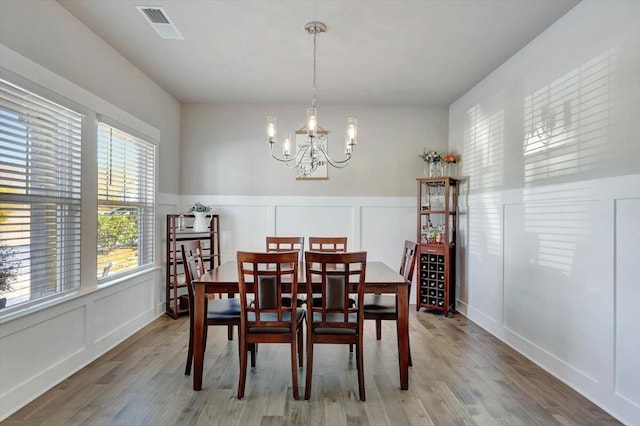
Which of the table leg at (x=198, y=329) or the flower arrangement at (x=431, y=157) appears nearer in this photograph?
the table leg at (x=198, y=329)

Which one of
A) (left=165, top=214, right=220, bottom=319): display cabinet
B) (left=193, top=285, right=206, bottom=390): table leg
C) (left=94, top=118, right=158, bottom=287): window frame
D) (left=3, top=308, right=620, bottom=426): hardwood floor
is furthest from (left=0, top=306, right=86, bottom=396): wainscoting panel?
(left=165, top=214, right=220, bottom=319): display cabinet

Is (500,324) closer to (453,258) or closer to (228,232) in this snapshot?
(453,258)

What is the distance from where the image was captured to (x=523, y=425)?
7.08ft

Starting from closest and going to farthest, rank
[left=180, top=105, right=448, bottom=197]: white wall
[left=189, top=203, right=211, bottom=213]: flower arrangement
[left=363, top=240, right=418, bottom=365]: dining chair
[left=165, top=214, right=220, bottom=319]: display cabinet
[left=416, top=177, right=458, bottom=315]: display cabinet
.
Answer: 1. [left=363, top=240, right=418, bottom=365]: dining chair
2. [left=165, top=214, right=220, bottom=319]: display cabinet
3. [left=416, top=177, right=458, bottom=315]: display cabinet
4. [left=189, top=203, right=211, bottom=213]: flower arrangement
5. [left=180, top=105, right=448, bottom=197]: white wall

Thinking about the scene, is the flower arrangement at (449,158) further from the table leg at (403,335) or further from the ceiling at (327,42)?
the table leg at (403,335)

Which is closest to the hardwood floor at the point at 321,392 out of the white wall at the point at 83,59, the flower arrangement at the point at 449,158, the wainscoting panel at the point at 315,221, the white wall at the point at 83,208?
the white wall at the point at 83,208

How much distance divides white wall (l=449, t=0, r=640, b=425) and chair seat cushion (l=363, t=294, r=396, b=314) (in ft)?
4.27

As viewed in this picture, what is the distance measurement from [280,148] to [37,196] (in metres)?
3.07

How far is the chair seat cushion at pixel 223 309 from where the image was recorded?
2.68 m

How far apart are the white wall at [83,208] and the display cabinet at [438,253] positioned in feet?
11.0

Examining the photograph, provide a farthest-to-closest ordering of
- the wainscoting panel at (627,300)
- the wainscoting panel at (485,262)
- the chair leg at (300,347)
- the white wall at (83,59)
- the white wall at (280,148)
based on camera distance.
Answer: the white wall at (280,148)
the wainscoting panel at (485,262)
the chair leg at (300,347)
the white wall at (83,59)
the wainscoting panel at (627,300)

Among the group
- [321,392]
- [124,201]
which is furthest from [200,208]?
[321,392]

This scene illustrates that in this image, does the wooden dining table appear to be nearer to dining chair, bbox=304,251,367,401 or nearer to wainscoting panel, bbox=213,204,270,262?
dining chair, bbox=304,251,367,401

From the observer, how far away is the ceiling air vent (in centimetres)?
273
